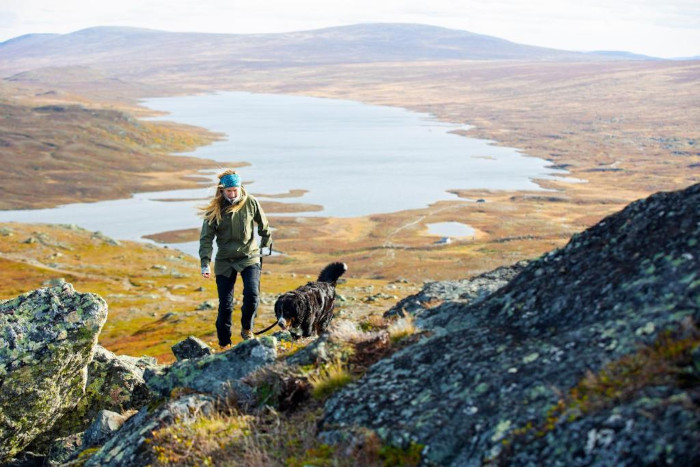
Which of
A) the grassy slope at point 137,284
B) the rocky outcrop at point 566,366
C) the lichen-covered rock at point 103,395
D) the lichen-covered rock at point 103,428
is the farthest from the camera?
the grassy slope at point 137,284

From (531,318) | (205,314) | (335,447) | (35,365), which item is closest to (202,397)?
(335,447)

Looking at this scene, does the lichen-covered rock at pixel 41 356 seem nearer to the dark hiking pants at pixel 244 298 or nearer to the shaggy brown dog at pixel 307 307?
the dark hiking pants at pixel 244 298

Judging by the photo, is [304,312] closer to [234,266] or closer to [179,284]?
[234,266]

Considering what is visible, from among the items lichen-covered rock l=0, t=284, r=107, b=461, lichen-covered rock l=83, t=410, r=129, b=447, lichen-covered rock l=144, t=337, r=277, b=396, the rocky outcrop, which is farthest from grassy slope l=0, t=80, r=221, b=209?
the rocky outcrop

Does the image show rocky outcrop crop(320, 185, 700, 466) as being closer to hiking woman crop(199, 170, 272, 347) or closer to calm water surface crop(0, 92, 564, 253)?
hiking woman crop(199, 170, 272, 347)

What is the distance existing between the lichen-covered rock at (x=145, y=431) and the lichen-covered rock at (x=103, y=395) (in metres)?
2.46

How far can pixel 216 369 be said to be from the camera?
26.7ft

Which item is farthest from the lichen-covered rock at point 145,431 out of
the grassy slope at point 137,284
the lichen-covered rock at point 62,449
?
the grassy slope at point 137,284

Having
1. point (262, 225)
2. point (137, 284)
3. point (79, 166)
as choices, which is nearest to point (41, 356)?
point (262, 225)

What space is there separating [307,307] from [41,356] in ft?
15.5

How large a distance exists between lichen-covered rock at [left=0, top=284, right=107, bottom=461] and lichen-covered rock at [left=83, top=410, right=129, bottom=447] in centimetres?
111

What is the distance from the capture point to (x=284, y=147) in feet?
652

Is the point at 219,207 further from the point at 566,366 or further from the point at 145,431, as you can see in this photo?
the point at 566,366

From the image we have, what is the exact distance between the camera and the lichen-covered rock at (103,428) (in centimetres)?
840
